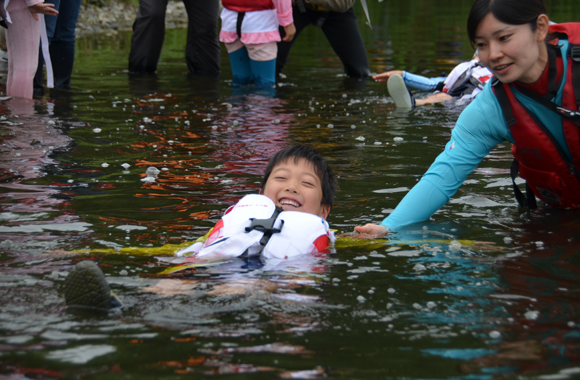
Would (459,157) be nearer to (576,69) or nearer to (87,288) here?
(576,69)

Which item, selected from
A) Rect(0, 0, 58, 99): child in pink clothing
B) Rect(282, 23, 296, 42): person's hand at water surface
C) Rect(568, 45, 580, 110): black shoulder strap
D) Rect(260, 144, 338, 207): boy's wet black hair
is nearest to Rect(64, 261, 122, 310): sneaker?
Rect(260, 144, 338, 207): boy's wet black hair

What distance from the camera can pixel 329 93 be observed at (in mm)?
11812

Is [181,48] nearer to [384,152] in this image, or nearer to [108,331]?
[384,152]

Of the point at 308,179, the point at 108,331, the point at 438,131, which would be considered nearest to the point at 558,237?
the point at 308,179

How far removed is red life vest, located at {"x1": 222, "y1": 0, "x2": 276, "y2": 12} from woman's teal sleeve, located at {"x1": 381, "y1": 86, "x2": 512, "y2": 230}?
6571mm

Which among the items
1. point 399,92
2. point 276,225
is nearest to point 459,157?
point 276,225

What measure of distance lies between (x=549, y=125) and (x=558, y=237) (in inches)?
31.6

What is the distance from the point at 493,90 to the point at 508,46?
485 mm

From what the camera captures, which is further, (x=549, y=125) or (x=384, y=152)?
(x=384, y=152)

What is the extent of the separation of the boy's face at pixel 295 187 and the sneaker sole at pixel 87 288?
67.8 inches

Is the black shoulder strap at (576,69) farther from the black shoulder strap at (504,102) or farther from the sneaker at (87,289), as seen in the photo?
the sneaker at (87,289)

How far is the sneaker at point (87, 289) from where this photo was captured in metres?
3.32

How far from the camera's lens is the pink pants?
26.3ft

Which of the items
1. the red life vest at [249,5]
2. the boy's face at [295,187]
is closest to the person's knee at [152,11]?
the red life vest at [249,5]
